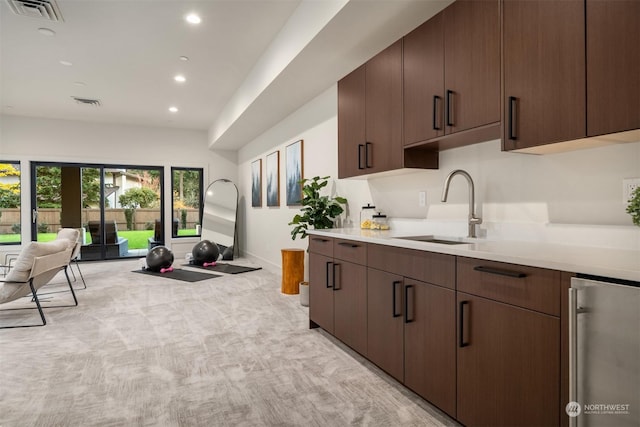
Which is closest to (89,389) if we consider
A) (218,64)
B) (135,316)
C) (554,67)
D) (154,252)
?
(135,316)

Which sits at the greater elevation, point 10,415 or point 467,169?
point 467,169

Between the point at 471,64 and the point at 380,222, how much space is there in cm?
157

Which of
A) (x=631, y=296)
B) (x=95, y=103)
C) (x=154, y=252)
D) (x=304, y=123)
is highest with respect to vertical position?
(x=95, y=103)

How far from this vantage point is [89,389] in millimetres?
2232

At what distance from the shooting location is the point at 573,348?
1.24 meters

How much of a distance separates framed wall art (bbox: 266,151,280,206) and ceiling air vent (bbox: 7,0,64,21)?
3.29m

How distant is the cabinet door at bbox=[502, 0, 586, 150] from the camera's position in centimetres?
149

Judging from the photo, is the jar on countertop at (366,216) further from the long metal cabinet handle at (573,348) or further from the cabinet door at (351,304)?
the long metal cabinet handle at (573,348)

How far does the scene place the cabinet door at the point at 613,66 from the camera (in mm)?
1312

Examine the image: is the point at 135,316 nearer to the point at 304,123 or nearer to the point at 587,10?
the point at 304,123

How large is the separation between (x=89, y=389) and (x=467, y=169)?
9.08 ft

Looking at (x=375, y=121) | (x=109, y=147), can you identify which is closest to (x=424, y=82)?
(x=375, y=121)

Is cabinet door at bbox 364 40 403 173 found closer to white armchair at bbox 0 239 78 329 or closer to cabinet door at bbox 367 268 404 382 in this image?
cabinet door at bbox 367 268 404 382

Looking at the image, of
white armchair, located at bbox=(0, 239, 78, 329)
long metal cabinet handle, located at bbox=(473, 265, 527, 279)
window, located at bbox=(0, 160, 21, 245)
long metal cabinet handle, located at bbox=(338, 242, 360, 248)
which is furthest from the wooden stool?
window, located at bbox=(0, 160, 21, 245)
